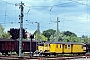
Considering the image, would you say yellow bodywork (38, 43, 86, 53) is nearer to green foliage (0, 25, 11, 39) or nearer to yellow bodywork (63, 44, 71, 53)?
yellow bodywork (63, 44, 71, 53)

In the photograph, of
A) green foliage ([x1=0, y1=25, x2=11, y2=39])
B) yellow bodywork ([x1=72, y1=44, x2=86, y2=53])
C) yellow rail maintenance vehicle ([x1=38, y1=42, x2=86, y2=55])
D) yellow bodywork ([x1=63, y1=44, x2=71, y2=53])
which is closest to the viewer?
yellow rail maintenance vehicle ([x1=38, y1=42, x2=86, y2=55])

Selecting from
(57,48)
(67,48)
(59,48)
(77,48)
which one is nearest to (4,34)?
(77,48)

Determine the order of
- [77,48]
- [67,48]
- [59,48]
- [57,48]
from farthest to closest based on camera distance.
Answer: [77,48]
[67,48]
[59,48]
[57,48]

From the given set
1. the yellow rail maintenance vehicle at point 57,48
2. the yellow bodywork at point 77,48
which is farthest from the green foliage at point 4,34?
the yellow rail maintenance vehicle at point 57,48

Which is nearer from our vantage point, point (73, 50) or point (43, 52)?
point (43, 52)

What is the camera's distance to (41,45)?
46281 millimetres

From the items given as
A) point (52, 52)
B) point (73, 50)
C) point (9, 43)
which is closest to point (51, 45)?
point (52, 52)

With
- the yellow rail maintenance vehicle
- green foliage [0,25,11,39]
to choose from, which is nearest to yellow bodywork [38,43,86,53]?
the yellow rail maintenance vehicle

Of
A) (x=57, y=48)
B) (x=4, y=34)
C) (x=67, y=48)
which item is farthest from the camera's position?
(x=4, y=34)

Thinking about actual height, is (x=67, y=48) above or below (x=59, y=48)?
below

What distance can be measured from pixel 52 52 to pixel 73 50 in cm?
525

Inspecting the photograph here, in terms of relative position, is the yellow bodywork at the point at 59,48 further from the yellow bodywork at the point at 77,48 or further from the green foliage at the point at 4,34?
the green foliage at the point at 4,34

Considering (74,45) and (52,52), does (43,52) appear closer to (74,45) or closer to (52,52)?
(52,52)

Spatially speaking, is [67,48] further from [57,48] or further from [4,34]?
[4,34]
